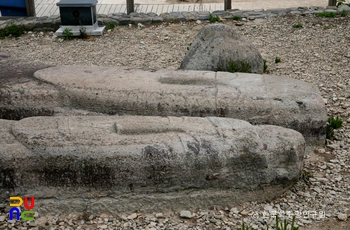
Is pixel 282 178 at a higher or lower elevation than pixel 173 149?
lower

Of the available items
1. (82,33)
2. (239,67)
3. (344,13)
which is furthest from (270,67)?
(82,33)

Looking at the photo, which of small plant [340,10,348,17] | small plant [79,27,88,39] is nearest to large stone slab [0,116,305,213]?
small plant [79,27,88,39]

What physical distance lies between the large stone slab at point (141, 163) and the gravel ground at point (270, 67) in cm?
12

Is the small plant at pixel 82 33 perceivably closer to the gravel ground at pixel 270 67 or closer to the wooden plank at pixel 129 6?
the gravel ground at pixel 270 67

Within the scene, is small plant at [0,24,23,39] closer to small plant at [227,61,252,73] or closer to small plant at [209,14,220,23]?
small plant at [209,14,220,23]

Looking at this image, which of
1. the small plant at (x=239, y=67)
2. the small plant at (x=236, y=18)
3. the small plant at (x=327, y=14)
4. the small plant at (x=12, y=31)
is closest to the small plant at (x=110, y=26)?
the small plant at (x=12, y=31)

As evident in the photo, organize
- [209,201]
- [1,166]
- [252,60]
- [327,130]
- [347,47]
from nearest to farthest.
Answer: [1,166], [209,201], [327,130], [252,60], [347,47]

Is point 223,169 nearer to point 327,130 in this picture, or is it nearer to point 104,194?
point 104,194

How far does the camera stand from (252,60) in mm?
6508

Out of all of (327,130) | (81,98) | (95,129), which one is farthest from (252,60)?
(95,129)

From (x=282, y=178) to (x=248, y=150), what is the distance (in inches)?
16.0

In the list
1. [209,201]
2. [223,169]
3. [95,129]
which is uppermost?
[95,129]

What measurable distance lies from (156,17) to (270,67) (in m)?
2.92

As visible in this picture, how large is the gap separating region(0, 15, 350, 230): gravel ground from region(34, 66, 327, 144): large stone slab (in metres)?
0.49
